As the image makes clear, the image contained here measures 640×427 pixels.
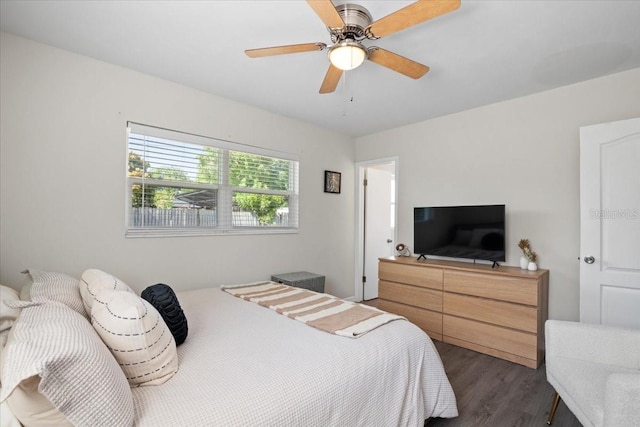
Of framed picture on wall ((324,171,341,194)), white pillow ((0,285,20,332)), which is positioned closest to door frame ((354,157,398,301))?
framed picture on wall ((324,171,341,194))

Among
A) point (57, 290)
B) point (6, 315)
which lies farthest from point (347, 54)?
point (6, 315)

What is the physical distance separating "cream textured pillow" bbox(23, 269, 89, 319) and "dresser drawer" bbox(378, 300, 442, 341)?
9.70ft

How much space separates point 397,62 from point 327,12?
65cm

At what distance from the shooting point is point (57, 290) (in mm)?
1560

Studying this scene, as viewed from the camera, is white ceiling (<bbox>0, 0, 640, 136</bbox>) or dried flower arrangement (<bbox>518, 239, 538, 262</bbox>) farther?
dried flower arrangement (<bbox>518, 239, 538, 262</bbox>)

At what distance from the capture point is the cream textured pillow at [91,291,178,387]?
1.17 metres

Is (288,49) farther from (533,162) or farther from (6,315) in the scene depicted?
(533,162)

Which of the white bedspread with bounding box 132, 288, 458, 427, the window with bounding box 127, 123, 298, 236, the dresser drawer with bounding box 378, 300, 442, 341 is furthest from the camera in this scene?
the dresser drawer with bounding box 378, 300, 442, 341

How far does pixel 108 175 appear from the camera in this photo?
2.56 meters

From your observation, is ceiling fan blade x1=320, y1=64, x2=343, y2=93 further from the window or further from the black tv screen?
the black tv screen

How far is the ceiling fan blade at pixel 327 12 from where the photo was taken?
4.71ft

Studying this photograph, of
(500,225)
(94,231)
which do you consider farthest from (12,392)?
(500,225)

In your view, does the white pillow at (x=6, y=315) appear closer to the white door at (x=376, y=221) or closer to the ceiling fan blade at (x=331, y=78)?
the ceiling fan blade at (x=331, y=78)

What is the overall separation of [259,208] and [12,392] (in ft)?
9.40
